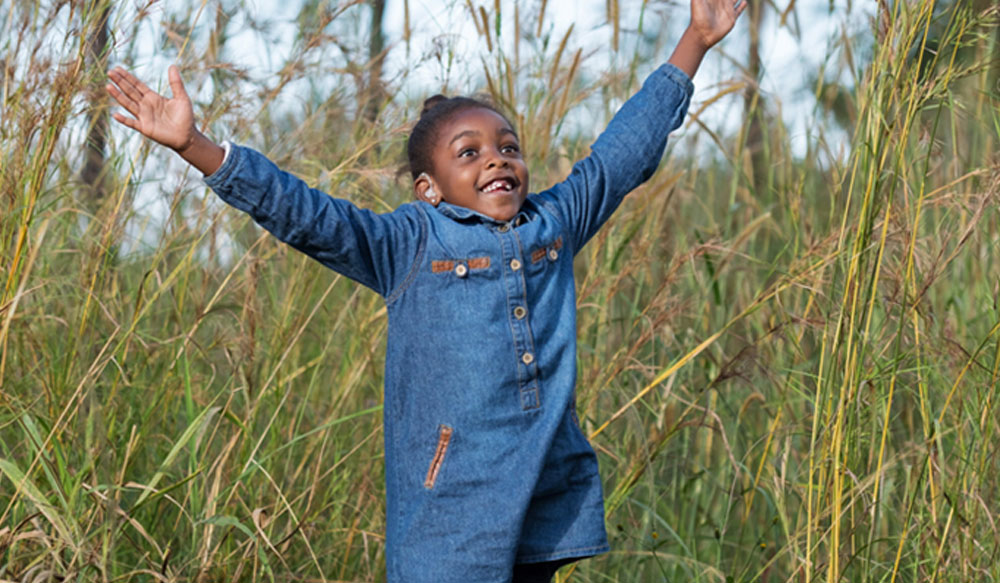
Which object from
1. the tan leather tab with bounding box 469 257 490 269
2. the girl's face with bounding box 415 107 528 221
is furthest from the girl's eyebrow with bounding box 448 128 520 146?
the tan leather tab with bounding box 469 257 490 269

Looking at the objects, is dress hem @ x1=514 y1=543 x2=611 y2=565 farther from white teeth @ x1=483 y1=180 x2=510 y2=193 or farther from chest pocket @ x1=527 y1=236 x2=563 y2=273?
white teeth @ x1=483 y1=180 x2=510 y2=193

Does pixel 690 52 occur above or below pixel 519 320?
above

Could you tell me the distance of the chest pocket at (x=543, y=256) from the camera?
6.30 feet

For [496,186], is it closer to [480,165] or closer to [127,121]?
[480,165]

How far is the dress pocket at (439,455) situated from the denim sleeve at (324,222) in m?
0.26

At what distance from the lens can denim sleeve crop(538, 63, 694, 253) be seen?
2.06m

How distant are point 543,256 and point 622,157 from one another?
11.1 inches

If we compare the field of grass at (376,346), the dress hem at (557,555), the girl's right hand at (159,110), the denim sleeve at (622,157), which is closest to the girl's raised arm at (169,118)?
the girl's right hand at (159,110)

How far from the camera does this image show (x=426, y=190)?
205 centimetres

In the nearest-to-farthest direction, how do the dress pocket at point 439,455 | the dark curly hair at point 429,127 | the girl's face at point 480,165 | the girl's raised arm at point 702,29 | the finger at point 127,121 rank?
the finger at point 127,121, the dress pocket at point 439,455, the girl's face at point 480,165, the dark curly hair at point 429,127, the girl's raised arm at point 702,29

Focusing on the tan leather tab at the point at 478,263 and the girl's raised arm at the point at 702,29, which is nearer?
the tan leather tab at the point at 478,263

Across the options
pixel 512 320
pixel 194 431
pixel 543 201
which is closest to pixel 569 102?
pixel 543 201

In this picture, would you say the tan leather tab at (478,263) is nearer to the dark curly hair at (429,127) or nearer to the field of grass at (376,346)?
the dark curly hair at (429,127)

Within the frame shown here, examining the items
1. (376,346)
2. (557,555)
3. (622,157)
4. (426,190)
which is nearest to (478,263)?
(426,190)
